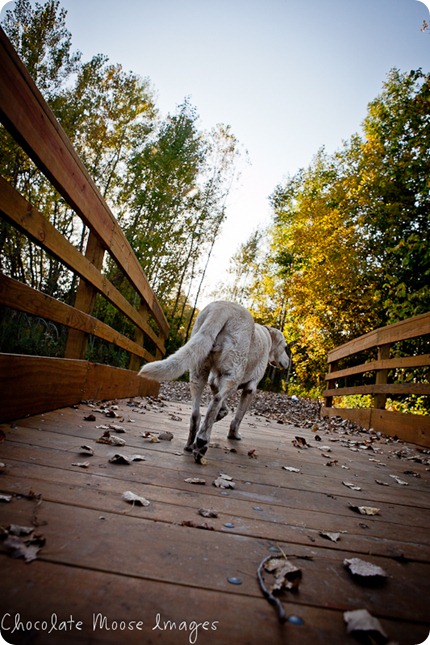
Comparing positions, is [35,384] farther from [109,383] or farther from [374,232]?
[374,232]

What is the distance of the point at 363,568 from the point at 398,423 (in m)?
4.18

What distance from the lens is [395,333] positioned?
4969mm

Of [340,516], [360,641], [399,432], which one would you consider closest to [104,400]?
[340,516]

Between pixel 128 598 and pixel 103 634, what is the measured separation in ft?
0.39

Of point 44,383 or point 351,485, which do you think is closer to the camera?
point 351,485

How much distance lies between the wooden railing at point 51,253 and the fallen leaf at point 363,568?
1.99 metres

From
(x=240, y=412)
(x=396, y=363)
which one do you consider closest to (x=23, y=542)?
(x=240, y=412)

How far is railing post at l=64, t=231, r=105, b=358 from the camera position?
3.02m

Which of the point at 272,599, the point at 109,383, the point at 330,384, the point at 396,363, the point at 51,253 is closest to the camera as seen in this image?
the point at 272,599

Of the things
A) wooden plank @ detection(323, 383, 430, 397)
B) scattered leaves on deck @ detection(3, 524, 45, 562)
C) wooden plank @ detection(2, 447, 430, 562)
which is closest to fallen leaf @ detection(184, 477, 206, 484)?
wooden plank @ detection(2, 447, 430, 562)

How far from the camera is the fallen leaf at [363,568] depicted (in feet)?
3.63

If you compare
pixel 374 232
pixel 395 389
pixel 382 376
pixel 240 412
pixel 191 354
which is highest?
pixel 374 232

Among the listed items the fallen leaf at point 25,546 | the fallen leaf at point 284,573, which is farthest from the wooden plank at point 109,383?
the fallen leaf at point 284,573

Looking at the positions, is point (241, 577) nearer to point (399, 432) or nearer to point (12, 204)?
point (12, 204)
